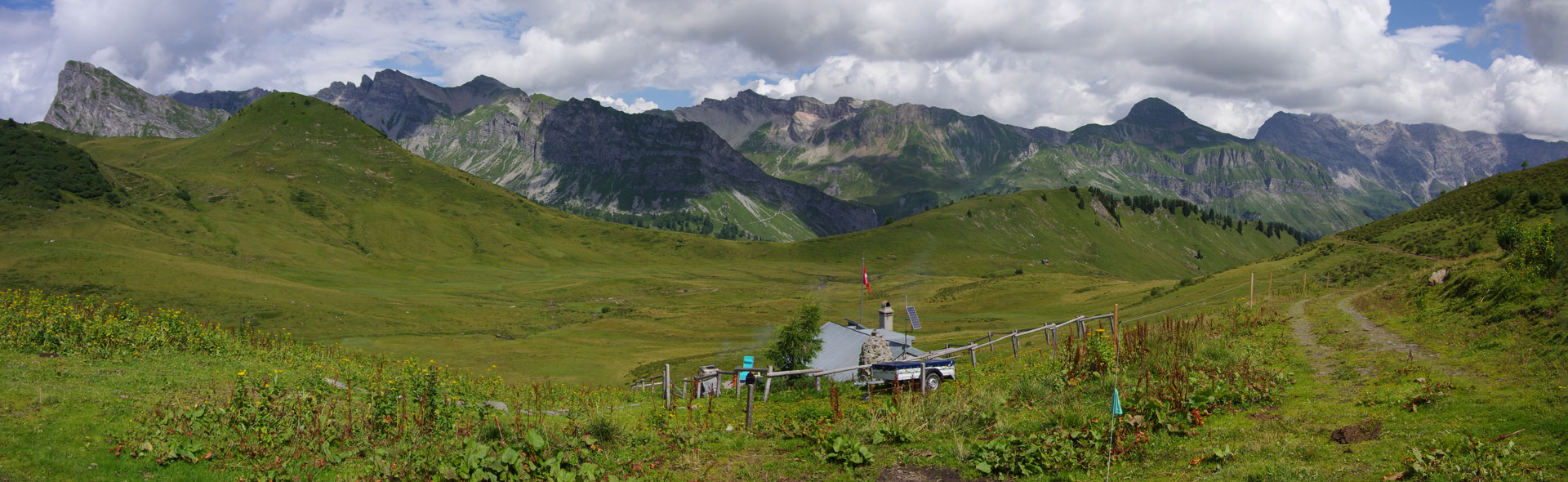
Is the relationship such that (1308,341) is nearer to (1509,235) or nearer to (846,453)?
(846,453)

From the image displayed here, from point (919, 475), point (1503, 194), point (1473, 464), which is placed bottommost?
point (919, 475)

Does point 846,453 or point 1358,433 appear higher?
point 1358,433

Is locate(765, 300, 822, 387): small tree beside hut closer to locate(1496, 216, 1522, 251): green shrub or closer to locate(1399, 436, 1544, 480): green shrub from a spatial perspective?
locate(1496, 216, 1522, 251): green shrub

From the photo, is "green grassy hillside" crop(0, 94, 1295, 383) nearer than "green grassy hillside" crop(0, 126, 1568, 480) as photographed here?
No

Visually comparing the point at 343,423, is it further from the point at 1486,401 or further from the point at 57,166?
the point at 57,166

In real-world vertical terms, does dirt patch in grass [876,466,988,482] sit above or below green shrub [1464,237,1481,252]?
below

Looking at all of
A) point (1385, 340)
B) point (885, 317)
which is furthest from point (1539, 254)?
point (885, 317)

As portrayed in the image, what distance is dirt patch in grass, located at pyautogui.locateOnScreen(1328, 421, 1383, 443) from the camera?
11625 mm

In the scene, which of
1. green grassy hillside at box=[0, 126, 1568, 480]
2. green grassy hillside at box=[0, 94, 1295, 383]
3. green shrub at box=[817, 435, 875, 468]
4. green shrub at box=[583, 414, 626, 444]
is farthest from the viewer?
green grassy hillside at box=[0, 94, 1295, 383]

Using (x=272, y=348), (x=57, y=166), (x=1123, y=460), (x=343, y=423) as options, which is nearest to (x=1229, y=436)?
(x=1123, y=460)

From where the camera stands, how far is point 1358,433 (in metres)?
11.8

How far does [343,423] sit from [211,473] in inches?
102

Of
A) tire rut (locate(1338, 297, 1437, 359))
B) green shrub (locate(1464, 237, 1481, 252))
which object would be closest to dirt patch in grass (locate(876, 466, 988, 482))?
tire rut (locate(1338, 297, 1437, 359))

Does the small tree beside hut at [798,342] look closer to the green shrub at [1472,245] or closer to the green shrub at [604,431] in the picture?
the green shrub at [604,431]
